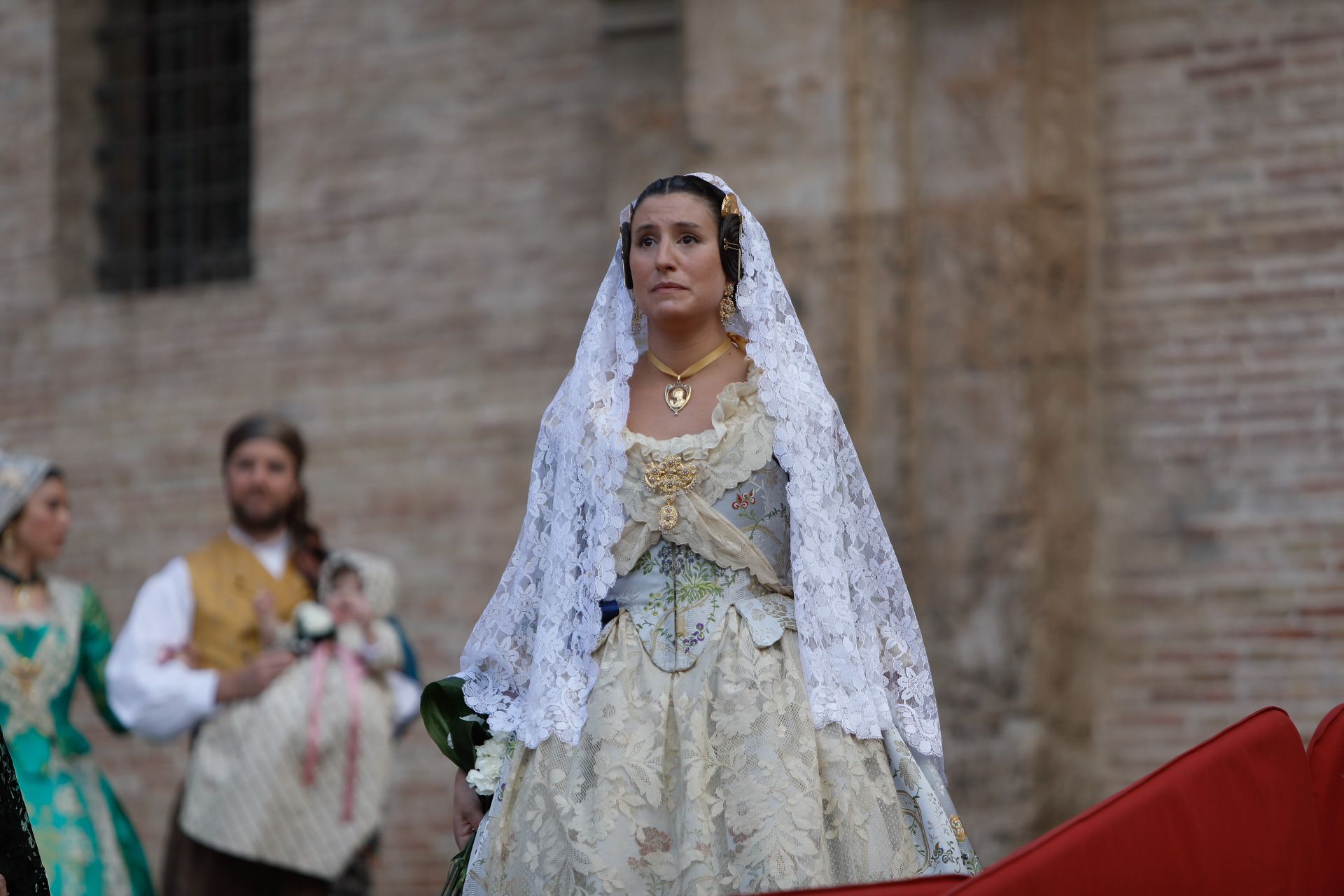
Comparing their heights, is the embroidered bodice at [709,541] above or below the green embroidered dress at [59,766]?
above

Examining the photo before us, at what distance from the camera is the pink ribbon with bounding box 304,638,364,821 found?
617 cm

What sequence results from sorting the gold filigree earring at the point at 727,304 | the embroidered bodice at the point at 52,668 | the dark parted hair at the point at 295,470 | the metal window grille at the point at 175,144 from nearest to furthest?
the gold filigree earring at the point at 727,304, the embroidered bodice at the point at 52,668, the dark parted hair at the point at 295,470, the metal window grille at the point at 175,144

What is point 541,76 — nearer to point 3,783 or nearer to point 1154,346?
point 1154,346

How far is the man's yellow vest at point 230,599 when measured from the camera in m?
6.23

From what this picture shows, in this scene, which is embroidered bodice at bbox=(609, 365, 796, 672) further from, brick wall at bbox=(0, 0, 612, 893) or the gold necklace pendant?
brick wall at bbox=(0, 0, 612, 893)

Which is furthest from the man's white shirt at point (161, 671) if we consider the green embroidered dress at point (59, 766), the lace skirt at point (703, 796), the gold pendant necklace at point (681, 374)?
the gold pendant necklace at point (681, 374)

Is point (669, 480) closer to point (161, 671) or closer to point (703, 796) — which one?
point (703, 796)

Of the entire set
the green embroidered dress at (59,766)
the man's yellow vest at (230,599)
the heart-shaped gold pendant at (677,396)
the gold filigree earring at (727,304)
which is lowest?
the green embroidered dress at (59,766)

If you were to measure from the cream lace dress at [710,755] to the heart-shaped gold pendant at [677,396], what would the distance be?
91 mm

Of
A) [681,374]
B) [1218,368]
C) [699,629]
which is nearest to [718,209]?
[681,374]

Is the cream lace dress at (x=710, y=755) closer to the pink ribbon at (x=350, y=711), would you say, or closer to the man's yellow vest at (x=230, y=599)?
the pink ribbon at (x=350, y=711)

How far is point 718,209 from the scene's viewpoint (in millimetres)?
3814

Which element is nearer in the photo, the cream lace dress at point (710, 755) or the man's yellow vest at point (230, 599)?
the cream lace dress at point (710, 755)

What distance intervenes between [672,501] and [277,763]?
9.53 ft
